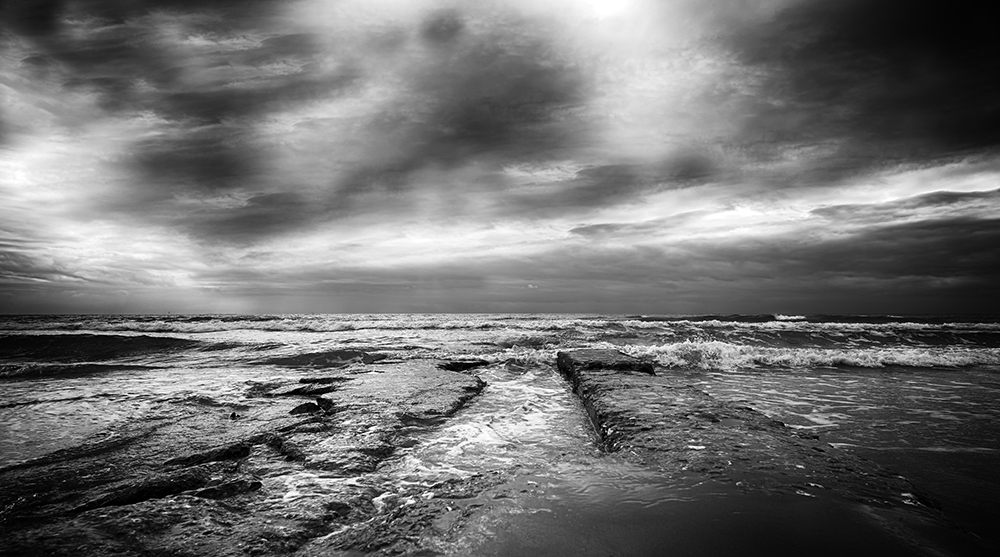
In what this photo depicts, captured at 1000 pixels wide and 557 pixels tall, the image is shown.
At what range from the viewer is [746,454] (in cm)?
342

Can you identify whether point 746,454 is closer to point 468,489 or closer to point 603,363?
point 468,489

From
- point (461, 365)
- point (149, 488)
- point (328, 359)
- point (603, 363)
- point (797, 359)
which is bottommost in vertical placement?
point (797, 359)

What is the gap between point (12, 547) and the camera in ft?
7.73

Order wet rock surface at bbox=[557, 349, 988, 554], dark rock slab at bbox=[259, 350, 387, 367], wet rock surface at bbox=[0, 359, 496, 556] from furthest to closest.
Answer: dark rock slab at bbox=[259, 350, 387, 367], wet rock surface at bbox=[557, 349, 988, 554], wet rock surface at bbox=[0, 359, 496, 556]

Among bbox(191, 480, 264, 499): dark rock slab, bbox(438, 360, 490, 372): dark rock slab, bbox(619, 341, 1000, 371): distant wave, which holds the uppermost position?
bbox(191, 480, 264, 499): dark rock slab

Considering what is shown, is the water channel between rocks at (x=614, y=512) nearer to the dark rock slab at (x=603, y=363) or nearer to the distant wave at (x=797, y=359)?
the dark rock slab at (x=603, y=363)

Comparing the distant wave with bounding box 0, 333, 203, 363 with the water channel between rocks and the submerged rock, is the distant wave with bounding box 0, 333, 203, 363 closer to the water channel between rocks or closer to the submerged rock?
the submerged rock

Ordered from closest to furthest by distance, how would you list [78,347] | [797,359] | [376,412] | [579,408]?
1. [376,412]
2. [579,408]
3. [797,359]
4. [78,347]

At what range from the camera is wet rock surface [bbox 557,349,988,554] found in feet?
8.41

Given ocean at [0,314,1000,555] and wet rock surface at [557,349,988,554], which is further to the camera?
ocean at [0,314,1000,555]

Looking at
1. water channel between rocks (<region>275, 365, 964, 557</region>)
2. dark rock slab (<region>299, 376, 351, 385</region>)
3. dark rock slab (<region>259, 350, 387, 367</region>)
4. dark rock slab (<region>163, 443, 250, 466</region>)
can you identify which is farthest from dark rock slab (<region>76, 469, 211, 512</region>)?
dark rock slab (<region>259, 350, 387, 367</region>)

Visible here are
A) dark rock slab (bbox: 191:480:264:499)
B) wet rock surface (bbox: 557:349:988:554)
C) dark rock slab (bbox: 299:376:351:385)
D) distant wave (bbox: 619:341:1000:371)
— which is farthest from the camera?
distant wave (bbox: 619:341:1000:371)

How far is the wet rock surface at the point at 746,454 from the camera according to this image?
8.41 ft

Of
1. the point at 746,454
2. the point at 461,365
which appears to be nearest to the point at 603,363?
the point at 461,365
